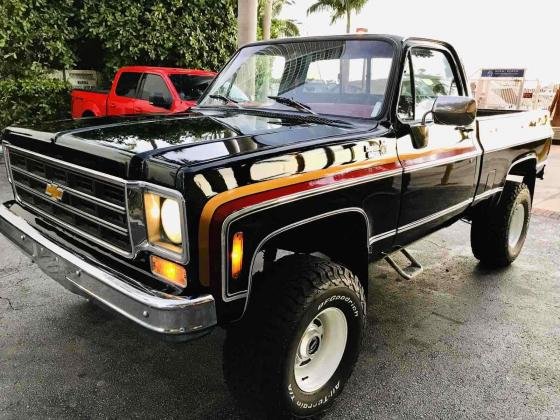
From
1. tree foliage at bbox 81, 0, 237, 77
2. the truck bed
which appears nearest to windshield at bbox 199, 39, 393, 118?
the truck bed

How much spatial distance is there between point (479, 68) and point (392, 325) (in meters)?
13.6

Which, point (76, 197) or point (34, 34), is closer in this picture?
point (76, 197)

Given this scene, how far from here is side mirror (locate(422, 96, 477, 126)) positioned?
8.86 ft

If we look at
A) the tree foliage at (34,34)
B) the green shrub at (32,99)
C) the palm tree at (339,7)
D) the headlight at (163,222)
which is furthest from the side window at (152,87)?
the palm tree at (339,7)

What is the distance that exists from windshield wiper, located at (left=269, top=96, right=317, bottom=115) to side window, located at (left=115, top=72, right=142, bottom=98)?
21.0ft

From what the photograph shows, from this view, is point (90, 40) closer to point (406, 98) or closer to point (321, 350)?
point (406, 98)

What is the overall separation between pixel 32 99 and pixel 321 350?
383 inches

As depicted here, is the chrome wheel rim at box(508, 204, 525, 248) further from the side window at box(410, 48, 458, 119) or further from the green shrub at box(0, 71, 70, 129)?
the green shrub at box(0, 71, 70, 129)

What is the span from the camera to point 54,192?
2.52 metres

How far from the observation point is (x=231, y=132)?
2.47m

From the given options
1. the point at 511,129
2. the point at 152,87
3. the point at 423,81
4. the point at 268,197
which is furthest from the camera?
the point at 152,87

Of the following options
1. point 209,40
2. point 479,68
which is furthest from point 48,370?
point 479,68

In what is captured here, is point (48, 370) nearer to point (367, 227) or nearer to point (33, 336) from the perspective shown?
point (33, 336)

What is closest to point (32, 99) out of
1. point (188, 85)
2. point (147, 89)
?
point (147, 89)
